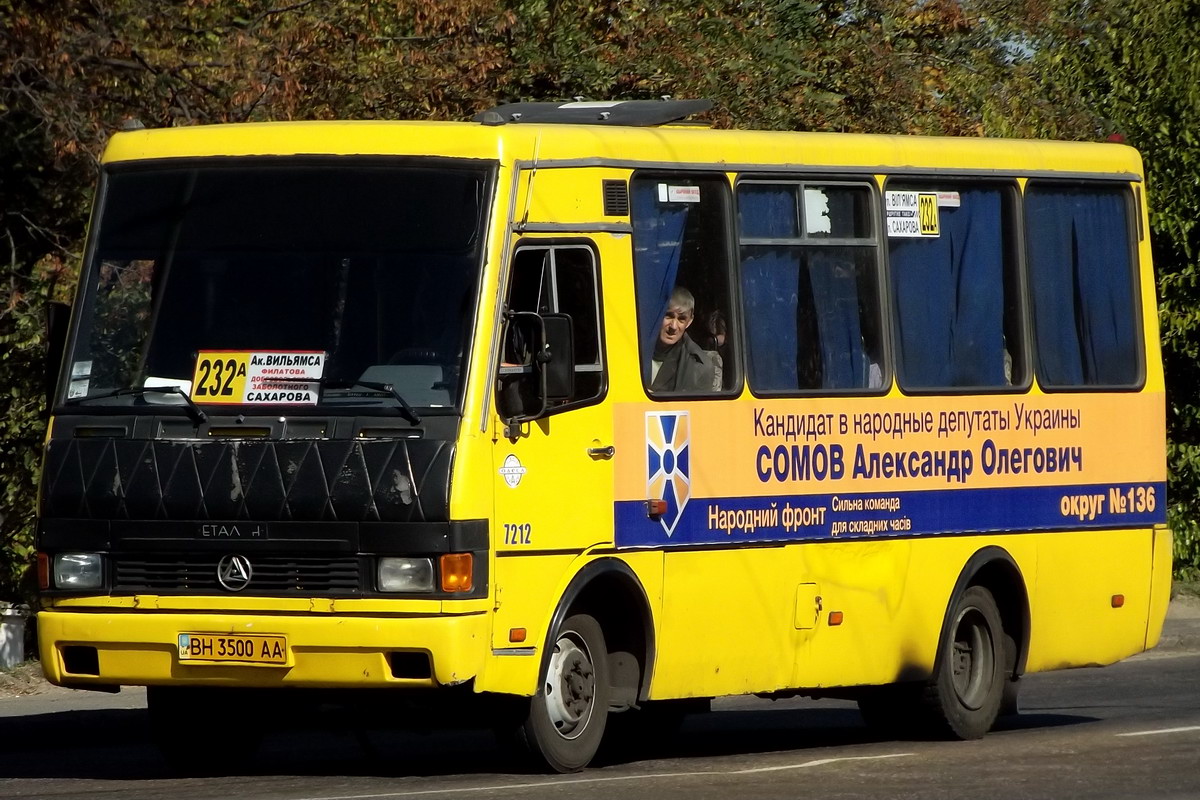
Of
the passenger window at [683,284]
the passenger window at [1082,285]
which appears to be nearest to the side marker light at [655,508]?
the passenger window at [683,284]

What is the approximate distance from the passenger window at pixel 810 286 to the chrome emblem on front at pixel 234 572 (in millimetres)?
2893

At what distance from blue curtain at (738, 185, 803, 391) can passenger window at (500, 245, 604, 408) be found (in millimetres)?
1212

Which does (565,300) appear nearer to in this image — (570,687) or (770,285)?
(770,285)

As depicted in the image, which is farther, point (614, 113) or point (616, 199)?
point (614, 113)

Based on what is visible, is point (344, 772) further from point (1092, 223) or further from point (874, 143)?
point (1092, 223)

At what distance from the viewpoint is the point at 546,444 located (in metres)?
10.6

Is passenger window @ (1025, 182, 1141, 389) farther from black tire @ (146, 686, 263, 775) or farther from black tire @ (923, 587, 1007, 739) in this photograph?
black tire @ (146, 686, 263, 775)

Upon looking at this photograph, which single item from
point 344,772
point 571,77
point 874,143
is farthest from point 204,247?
point 571,77

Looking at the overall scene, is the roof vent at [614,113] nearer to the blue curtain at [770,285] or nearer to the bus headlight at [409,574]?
the blue curtain at [770,285]

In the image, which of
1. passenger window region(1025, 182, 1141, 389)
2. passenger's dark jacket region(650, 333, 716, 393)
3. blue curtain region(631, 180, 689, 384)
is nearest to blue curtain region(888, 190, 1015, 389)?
passenger window region(1025, 182, 1141, 389)

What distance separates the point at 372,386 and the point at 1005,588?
4.77 metres

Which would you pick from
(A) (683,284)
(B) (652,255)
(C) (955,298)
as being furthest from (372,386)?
(C) (955,298)

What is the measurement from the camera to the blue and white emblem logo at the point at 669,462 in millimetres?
11273

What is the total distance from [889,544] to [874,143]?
2.09 metres
